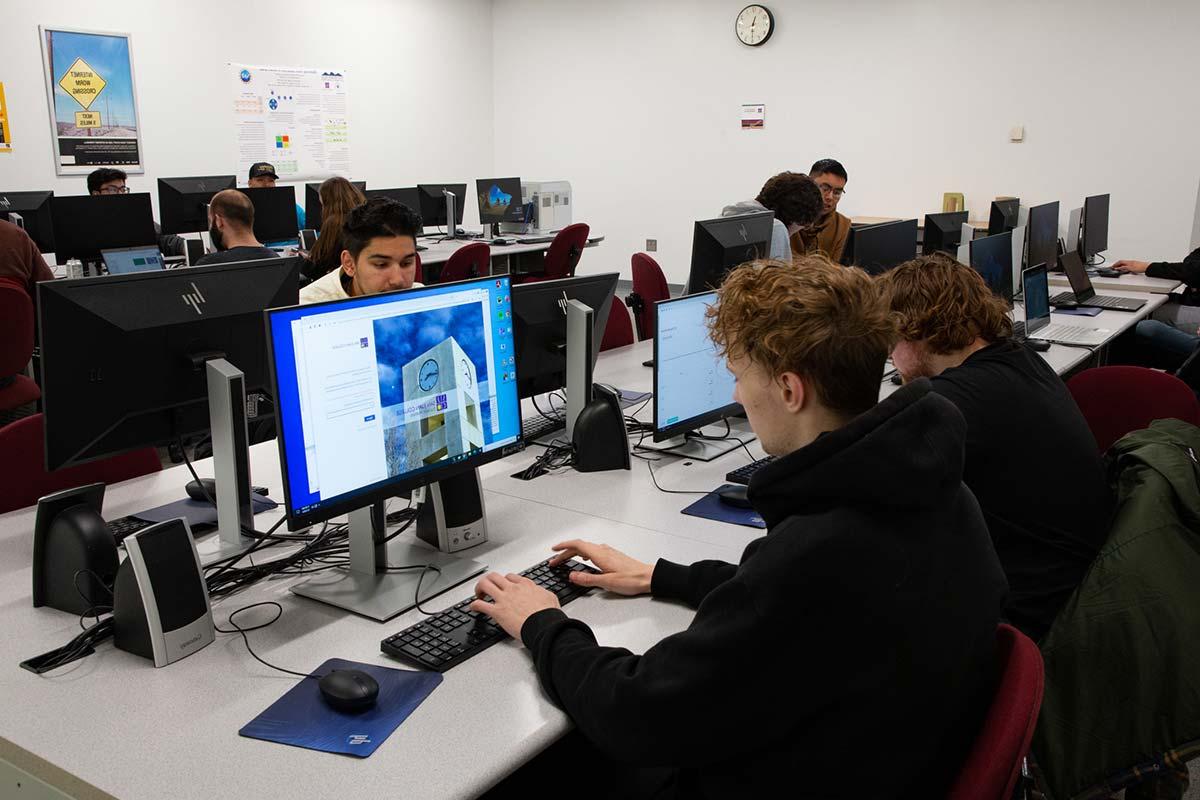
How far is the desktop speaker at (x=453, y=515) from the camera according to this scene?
1778mm

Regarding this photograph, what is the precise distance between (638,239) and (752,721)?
27.3 ft

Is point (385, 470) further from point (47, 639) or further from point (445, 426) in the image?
point (47, 639)

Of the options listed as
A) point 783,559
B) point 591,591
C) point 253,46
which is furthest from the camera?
point 253,46

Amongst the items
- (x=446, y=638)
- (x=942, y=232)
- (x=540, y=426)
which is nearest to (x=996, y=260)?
(x=942, y=232)

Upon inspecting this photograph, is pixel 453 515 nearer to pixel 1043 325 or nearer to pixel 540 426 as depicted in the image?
pixel 540 426

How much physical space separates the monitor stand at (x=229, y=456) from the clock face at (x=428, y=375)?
350 mm

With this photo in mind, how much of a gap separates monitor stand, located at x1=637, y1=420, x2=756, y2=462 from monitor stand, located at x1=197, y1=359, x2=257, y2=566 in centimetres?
106

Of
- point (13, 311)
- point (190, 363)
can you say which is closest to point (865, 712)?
point (190, 363)

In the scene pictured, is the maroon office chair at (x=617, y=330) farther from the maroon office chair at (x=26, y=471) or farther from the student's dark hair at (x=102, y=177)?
the student's dark hair at (x=102, y=177)

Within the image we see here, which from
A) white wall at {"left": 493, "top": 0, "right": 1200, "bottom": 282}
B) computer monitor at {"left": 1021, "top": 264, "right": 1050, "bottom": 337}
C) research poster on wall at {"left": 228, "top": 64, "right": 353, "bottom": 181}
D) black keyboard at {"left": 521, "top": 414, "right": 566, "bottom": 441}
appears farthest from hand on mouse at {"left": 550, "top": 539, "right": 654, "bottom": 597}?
research poster on wall at {"left": 228, "top": 64, "right": 353, "bottom": 181}

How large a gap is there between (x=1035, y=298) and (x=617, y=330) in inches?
74.8

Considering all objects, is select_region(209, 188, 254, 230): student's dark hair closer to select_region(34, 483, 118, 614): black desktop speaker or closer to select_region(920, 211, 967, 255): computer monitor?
select_region(34, 483, 118, 614): black desktop speaker

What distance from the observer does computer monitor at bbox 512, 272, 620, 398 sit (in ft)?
7.72

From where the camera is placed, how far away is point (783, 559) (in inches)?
41.5
